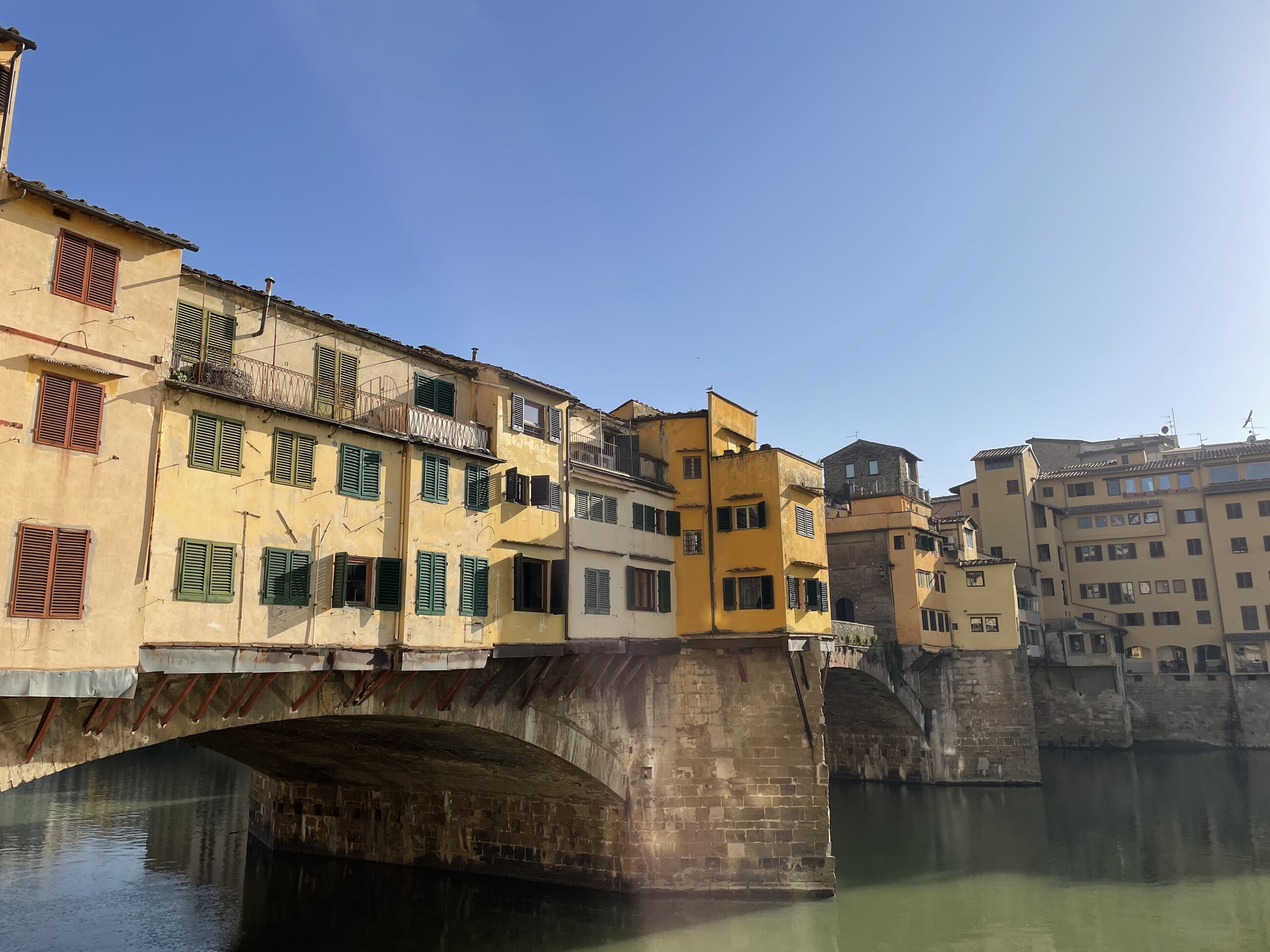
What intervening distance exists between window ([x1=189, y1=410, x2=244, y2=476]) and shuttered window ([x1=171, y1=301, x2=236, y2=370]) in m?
1.31

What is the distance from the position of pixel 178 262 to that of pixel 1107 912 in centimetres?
3352

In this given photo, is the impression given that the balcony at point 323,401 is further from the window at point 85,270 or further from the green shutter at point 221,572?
the green shutter at point 221,572

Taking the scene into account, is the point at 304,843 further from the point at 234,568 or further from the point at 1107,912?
the point at 1107,912

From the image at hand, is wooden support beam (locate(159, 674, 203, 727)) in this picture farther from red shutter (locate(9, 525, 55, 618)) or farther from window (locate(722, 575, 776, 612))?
window (locate(722, 575, 776, 612))

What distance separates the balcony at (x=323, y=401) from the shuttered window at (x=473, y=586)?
305cm

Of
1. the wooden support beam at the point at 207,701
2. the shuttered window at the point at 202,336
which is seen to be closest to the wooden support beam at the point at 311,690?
the wooden support beam at the point at 207,701

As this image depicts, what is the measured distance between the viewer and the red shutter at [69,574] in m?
15.1

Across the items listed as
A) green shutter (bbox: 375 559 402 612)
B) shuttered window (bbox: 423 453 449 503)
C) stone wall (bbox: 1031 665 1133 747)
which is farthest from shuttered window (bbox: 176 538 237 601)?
stone wall (bbox: 1031 665 1133 747)

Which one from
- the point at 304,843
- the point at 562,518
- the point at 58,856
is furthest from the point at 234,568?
the point at 58,856

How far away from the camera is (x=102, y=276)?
16422 mm

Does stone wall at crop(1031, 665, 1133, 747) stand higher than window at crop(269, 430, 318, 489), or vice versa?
window at crop(269, 430, 318, 489)

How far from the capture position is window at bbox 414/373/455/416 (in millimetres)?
24016

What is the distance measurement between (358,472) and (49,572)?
7.00m

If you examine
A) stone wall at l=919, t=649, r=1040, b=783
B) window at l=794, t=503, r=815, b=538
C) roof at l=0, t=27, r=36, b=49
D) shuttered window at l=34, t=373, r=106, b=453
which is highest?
roof at l=0, t=27, r=36, b=49
